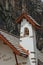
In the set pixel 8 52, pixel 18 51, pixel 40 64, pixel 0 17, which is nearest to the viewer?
pixel 18 51

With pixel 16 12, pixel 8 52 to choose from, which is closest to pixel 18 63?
pixel 8 52

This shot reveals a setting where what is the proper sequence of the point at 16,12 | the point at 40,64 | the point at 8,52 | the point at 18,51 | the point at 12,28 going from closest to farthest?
the point at 18,51
the point at 8,52
the point at 40,64
the point at 12,28
the point at 16,12

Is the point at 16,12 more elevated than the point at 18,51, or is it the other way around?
the point at 18,51

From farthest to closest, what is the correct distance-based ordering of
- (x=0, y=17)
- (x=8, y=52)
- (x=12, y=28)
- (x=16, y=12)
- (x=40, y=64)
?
(x=16, y=12)
(x=0, y=17)
(x=12, y=28)
(x=40, y=64)
(x=8, y=52)

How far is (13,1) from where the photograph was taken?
147 feet

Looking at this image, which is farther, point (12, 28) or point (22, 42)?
point (12, 28)

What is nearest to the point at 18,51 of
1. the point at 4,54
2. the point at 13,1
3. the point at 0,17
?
the point at 4,54

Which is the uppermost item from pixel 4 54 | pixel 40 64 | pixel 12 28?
pixel 4 54

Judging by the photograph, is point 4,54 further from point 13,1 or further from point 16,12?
point 13,1

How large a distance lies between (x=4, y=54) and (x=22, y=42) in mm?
1337

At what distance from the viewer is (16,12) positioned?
42562 millimetres

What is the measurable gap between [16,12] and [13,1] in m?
3.33

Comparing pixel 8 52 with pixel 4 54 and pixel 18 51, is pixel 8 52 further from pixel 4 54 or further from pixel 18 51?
pixel 18 51

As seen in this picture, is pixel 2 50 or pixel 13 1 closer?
pixel 2 50
